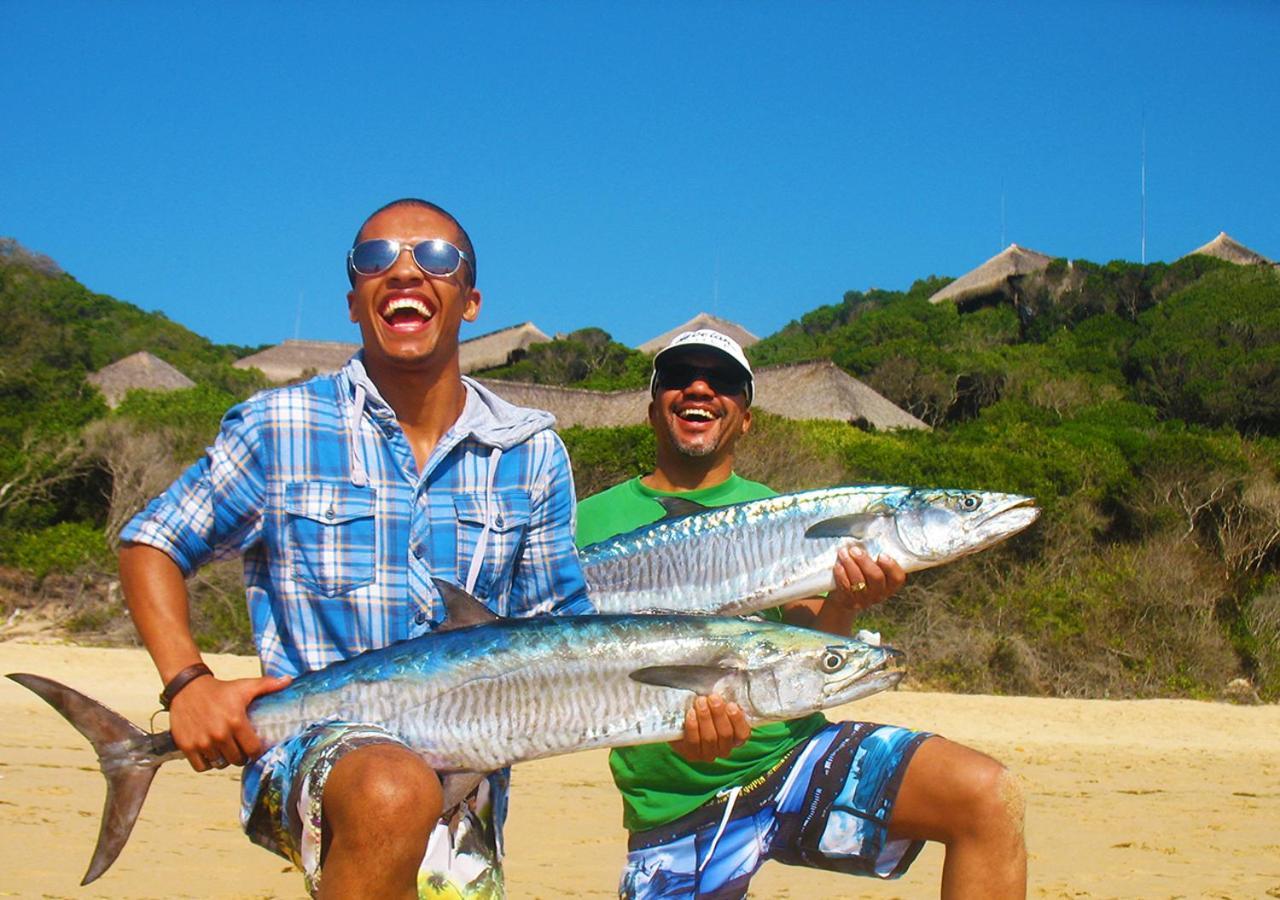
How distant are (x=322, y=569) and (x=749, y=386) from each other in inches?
77.0

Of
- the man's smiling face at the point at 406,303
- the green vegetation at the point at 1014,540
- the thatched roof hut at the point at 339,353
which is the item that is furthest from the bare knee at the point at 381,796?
the thatched roof hut at the point at 339,353

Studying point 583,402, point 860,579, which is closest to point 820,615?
point 860,579

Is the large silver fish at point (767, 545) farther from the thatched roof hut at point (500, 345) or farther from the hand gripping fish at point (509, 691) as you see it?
the thatched roof hut at point (500, 345)

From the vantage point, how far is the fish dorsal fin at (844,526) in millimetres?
4016

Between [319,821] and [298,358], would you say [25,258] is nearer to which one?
[298,358]

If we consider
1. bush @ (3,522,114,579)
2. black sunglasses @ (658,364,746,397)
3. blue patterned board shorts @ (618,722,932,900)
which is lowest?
blue patterned board shorts @ (618,722,932,900)

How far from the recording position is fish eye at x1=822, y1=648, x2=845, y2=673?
3232 millimetres

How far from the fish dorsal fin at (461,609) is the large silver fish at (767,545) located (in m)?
0.94

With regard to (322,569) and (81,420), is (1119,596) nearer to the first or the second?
(322,569)

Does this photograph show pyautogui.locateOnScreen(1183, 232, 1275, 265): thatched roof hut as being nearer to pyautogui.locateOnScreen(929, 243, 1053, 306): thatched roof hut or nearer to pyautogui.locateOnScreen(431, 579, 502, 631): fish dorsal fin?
pyautogui.locateOnScreen(929, 243, 1053, 306): thatched roof hut

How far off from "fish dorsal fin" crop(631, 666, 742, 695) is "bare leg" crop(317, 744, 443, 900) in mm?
652

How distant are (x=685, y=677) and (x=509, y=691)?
0.44 meters

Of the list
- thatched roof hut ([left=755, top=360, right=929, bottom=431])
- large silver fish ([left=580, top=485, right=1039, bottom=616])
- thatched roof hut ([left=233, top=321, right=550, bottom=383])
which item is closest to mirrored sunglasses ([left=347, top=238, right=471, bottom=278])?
large silver fish ([left=580, top=485, right=1039, bottom=616])

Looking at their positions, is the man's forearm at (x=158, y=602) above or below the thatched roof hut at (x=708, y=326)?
below
